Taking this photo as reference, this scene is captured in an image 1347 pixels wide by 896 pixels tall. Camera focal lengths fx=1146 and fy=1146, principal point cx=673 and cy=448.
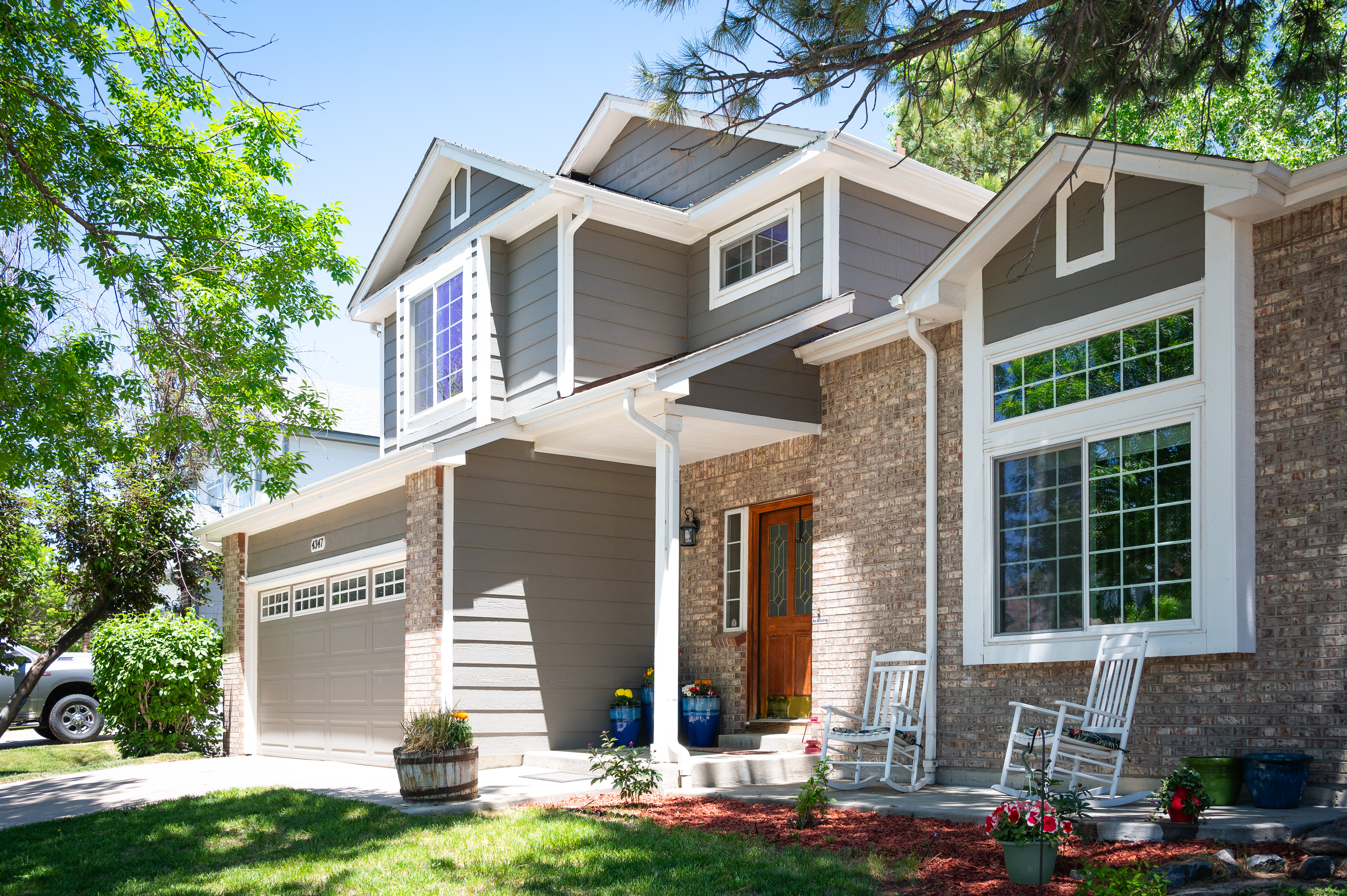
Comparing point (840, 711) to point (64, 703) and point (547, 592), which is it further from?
point (64, 703)

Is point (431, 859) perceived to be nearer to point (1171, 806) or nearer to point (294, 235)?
point (1171, 806)

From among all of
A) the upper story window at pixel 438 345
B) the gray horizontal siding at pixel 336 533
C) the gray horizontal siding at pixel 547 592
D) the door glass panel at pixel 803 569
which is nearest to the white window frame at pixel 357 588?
the gray horizontal siding at pixel 336 533

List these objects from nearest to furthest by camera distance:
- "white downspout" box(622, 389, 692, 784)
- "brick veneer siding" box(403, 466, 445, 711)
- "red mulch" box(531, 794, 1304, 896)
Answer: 1. "red mulch" box(531, 794, 1304, 896)
2. "white downspout" box(622, 389, 692, 784)
3. "brick veneer siding" box(403, 466, 445, 711)

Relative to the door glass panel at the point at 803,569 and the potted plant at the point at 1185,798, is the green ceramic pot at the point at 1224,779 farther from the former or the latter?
the door glass panel at the point at 803,569

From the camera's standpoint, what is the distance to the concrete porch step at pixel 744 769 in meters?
8.66

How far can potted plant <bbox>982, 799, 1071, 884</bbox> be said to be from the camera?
5.04 m

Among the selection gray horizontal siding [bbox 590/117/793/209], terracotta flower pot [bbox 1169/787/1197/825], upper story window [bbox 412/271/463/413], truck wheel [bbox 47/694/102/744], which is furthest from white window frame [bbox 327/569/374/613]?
terracotta flower pot [bbox 1169/787/1197/825]

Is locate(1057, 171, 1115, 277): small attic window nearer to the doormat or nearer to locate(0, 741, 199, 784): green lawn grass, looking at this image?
the doormat

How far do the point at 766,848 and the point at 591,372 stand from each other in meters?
5.96

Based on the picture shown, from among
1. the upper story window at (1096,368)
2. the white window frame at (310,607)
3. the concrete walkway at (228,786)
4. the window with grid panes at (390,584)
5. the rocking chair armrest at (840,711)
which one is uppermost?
the upper story window at (1096,368)

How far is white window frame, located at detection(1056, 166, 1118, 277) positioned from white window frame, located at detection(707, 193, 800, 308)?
2984mm

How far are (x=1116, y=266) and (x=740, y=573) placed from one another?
485cm

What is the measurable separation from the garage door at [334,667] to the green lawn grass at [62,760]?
1294mm

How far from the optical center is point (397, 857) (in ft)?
20.5
